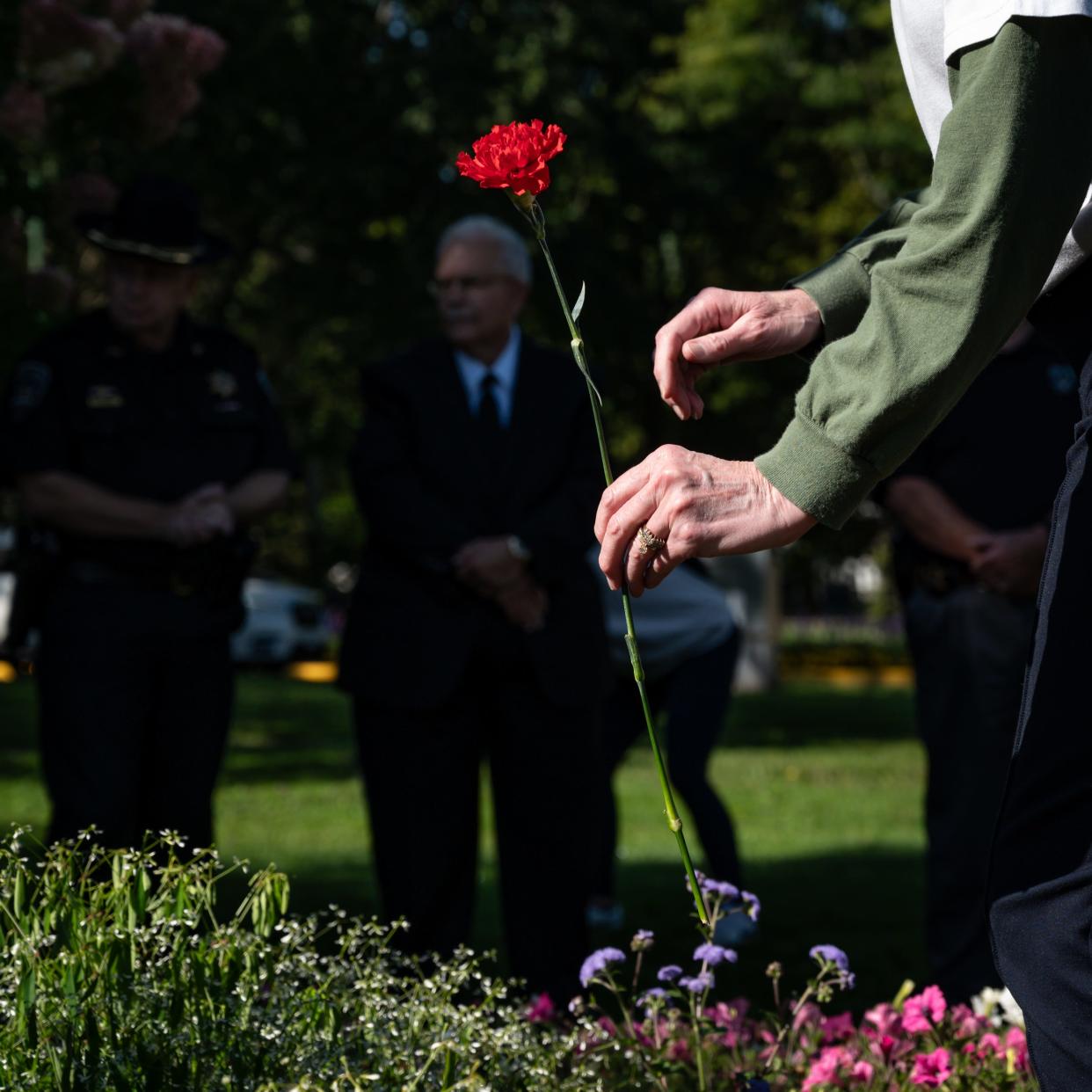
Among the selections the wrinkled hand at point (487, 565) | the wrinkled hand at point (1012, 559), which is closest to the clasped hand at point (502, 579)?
the wrinkled hand at point (487, 565)

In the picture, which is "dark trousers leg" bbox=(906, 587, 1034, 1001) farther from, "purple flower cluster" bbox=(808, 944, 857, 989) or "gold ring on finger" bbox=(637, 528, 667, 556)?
"gold ring on finger" bbox=(637, 528, 667, 556)

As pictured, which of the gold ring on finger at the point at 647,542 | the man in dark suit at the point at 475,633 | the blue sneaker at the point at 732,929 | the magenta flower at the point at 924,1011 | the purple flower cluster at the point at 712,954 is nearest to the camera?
the gold ring on finger at the point at 647,542

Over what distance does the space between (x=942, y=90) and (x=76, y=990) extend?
5.14ft

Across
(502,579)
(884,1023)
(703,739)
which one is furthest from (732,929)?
(884,1023)

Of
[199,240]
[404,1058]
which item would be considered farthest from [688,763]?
[404,1058]

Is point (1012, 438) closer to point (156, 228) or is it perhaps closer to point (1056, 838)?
point (156, 228)

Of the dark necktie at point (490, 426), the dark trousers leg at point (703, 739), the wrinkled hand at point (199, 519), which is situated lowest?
the dark trousers leg at point (703, 739)

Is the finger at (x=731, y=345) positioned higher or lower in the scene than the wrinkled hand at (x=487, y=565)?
higher

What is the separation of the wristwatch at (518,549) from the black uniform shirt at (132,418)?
902 millimetres

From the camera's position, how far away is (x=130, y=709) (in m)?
4.94

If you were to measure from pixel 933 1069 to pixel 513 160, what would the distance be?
1.72 m

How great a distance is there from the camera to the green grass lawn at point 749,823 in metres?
7.09

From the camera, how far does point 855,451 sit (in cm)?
201

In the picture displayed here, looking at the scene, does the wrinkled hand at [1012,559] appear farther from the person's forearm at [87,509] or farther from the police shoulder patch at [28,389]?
the police shoulder patch at [28,389]
